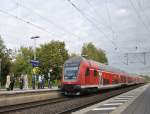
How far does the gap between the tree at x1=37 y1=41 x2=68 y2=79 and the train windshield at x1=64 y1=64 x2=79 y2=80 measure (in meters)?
57.1

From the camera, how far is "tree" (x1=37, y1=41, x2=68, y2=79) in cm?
9231

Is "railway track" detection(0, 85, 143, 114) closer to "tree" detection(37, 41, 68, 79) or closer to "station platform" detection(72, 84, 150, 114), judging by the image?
"station platform" detection(72, 84, 150, 114)

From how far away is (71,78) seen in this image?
30828 mm

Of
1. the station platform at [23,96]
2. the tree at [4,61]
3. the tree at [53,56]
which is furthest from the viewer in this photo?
the tree at [53,56]

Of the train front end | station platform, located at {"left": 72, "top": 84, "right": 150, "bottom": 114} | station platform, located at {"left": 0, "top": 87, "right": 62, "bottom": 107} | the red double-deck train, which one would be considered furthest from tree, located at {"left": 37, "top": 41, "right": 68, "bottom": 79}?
station platform, located at {"left": 72, "top": 84, "right": 150, "bottom": 114}

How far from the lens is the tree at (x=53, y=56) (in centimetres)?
9231

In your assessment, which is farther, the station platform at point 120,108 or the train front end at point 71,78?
the train front end at point 71,78

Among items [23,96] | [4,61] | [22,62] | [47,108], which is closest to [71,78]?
[23,96]

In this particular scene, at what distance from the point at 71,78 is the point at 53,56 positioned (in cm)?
6468

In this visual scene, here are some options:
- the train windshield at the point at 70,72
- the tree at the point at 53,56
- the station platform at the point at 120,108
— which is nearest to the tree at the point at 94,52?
the tree at the point at 53,56

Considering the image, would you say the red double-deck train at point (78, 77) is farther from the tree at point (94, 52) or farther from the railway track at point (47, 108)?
the tree at point (94, 52)

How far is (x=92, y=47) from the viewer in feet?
393

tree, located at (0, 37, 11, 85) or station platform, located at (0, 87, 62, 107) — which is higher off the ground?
tree, located at (0, 37, 11, 85)

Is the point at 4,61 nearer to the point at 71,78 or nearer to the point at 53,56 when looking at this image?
the point at 53,56
